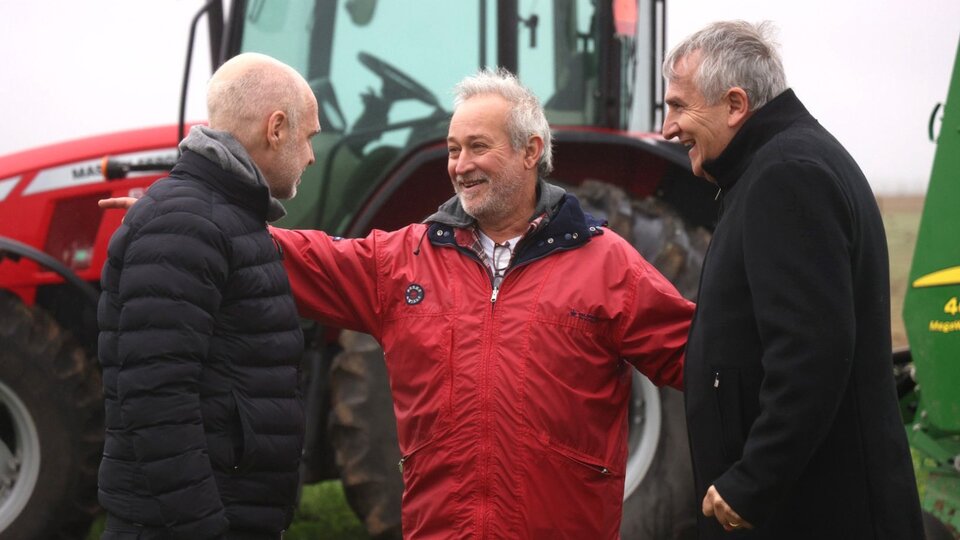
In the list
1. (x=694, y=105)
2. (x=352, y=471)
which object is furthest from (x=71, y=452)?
(x=694, y=105)

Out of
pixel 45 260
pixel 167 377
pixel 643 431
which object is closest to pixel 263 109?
pixel 167 377

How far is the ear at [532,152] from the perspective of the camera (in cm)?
276

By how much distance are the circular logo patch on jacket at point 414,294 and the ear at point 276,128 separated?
438 millimetres

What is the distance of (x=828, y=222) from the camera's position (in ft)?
7.06

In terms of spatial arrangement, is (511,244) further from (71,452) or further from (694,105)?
(71,452)

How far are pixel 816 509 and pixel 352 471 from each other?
2403mm

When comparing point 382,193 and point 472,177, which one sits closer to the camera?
point 472,177

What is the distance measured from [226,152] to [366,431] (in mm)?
2190

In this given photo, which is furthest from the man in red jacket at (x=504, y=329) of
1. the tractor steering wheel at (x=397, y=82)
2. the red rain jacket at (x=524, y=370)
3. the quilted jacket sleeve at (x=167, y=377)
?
the tractor steering wheel at (x=397, y=82)

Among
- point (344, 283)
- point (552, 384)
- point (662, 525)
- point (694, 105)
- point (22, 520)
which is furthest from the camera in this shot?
point (22, 520)

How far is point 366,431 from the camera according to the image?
441cm

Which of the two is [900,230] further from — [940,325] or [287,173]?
[287,173]

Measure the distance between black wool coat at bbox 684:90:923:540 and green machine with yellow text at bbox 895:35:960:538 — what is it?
1663mm

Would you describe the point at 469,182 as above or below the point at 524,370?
above
